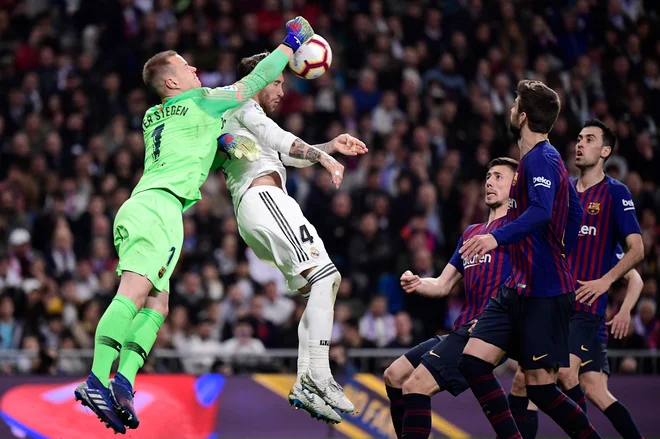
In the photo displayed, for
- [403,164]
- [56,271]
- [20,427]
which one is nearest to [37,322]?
[56,271]

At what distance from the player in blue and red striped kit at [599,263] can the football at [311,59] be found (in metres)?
2.35

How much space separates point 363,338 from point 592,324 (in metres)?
5.00

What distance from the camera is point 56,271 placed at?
13.3 metres

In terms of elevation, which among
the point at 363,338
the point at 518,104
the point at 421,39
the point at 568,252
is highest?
the point at 421,39

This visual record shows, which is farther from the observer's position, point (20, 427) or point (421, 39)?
point (421, 39)

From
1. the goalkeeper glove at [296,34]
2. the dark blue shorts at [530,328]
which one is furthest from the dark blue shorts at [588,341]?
the goalkeeper glove at [296,34]

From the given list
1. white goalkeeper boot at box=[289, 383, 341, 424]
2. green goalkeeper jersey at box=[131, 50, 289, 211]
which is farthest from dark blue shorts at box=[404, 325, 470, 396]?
green goalkeeper jersey at box=[131, 50, 289, 211]

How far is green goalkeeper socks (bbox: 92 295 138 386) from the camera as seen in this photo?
6.70 m

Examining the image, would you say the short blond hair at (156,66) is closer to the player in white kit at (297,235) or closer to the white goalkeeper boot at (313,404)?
the player in white kit at (297,235)

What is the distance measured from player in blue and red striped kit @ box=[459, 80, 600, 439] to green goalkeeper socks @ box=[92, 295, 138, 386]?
233 centimetres

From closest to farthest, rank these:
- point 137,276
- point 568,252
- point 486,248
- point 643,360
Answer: point 486,248
point 137,276
point 568,252
point 643,360

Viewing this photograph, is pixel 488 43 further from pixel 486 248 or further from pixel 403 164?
pixel 486 248

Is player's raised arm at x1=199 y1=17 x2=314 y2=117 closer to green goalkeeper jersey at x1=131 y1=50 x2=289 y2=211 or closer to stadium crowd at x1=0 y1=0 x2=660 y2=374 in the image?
green goalkeeper jersey at x1=131 y1=50 x2=289 y2=211

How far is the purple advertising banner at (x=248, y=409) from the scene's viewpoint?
10805 mm
